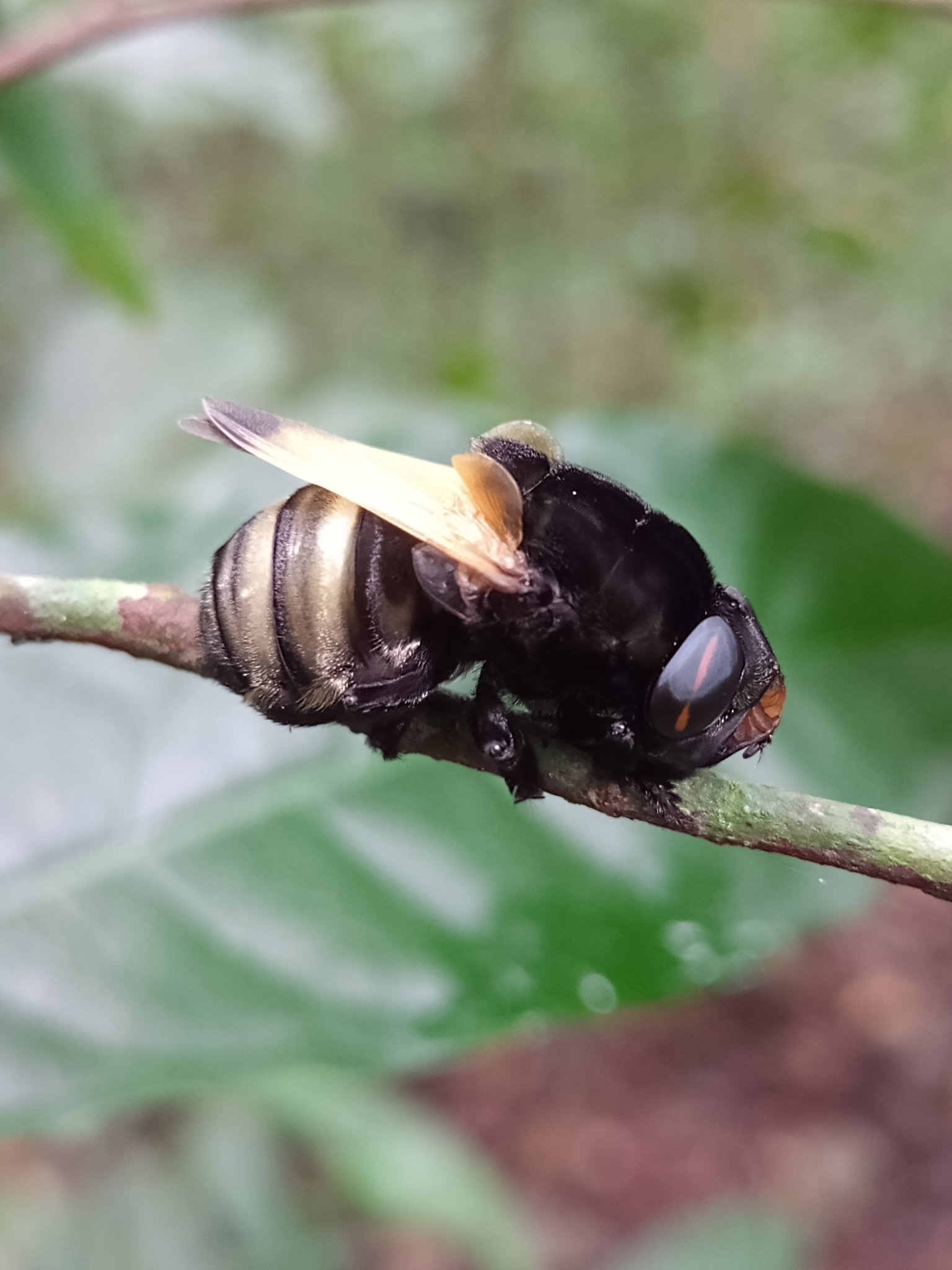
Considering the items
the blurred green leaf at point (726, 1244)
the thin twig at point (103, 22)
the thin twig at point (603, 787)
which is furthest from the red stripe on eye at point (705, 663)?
the blurred green leaf at point (726, 1244)

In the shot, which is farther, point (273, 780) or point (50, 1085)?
point (273, 780)

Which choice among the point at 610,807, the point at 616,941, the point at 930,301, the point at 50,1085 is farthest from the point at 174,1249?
the point at 930,301

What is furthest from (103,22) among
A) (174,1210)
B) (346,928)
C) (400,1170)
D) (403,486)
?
(400,1170)

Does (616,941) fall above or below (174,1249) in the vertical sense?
above

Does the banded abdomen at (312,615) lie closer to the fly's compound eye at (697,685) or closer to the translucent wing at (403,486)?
the translucent wing at (403,486)

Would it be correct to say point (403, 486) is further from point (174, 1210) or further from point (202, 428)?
point (174, 1210)

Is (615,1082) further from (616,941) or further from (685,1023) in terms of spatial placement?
(616,941)
